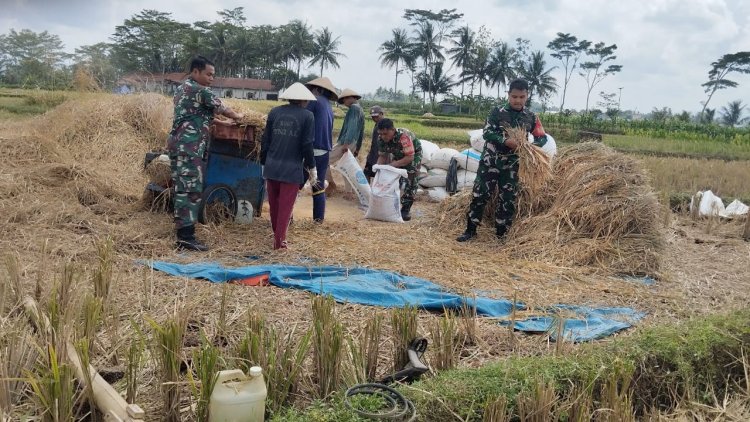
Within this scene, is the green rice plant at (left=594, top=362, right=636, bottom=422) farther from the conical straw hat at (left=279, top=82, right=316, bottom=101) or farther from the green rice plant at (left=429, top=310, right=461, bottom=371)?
the conical straw hat at (left=279, top=82, right=316, bottom=101)

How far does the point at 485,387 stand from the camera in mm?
2297

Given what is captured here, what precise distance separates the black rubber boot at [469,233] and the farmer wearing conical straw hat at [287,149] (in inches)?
72.9

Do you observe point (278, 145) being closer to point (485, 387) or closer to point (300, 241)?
point (300, 241)

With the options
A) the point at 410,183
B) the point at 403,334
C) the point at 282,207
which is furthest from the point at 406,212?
the point at 403,334

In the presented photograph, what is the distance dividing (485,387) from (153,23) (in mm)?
47781

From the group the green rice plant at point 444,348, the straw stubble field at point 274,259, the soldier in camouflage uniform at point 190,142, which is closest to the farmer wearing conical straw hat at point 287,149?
the straw stubble field at point 274,259

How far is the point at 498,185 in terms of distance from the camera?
578 centimetres

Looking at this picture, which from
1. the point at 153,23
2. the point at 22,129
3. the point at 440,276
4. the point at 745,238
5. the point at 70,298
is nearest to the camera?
the point at 70,298

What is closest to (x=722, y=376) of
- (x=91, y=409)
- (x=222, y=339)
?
(x=222, y=339)

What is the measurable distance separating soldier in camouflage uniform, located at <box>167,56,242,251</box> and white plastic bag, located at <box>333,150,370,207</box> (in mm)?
2515

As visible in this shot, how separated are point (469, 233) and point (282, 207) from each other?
2071 mm

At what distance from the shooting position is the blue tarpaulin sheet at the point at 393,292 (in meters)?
3.45

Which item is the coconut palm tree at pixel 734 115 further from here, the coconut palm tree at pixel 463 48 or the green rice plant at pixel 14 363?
the green rice plant at pixel 14 363

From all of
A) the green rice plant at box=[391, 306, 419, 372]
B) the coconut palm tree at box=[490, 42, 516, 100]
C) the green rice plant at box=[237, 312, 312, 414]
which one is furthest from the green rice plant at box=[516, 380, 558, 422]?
the coconut palm tree at box=[490, 42, 516, 100]
